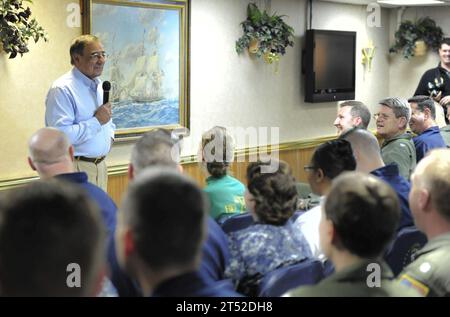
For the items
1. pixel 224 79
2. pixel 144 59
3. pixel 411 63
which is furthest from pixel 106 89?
pixel 411 63

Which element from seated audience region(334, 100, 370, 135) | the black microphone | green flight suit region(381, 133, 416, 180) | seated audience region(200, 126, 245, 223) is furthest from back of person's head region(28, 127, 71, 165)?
seated audience region(334, 100, 370, 135)

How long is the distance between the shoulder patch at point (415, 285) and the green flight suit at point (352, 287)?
1.14ft

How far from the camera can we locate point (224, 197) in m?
3.52

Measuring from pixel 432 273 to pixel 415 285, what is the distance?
0.23ft

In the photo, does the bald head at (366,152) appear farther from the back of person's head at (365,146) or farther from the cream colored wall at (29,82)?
the cream colored wall at (29,82)

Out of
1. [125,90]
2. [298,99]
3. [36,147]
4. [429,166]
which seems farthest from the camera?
[298,99]

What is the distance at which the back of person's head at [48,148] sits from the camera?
3.02 m

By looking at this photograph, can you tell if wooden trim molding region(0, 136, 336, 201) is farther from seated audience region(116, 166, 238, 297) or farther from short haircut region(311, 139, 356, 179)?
seated audience region(116, 166, 238, 297)

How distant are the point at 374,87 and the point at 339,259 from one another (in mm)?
7767

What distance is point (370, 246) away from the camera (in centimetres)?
186

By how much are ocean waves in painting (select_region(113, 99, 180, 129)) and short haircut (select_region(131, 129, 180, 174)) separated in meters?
2.76
